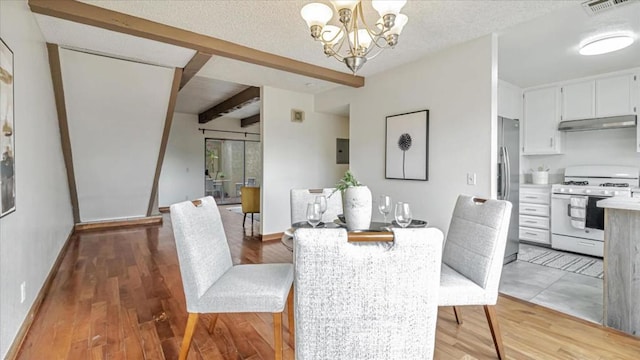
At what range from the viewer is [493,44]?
2848 millimetres

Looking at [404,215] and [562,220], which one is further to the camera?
[562,220]

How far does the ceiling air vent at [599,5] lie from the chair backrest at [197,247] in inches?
126

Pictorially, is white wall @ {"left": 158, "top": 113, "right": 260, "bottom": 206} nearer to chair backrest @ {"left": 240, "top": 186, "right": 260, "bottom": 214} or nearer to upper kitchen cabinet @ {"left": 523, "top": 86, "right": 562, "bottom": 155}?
chair backrest @ {"left": 240, "top": 186, "right": 260, "bottom": 214}

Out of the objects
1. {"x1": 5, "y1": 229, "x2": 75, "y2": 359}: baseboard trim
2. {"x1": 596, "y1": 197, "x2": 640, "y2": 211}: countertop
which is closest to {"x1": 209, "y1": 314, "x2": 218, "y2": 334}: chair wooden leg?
{"x1": 5, "y1": 229, "x2": 75, "y2": 359}: baseboard trim

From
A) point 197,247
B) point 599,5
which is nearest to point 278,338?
point 197,247

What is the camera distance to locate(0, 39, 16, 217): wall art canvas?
169 centimetres

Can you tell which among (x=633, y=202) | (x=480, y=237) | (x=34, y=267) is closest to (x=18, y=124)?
(x=34, y=267)

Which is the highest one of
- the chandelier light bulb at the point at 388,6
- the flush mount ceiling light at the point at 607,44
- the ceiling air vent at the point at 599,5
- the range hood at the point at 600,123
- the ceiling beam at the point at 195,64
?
the ceiling beam at the point at 195,64

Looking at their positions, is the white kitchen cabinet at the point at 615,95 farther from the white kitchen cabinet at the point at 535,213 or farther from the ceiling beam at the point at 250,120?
the ceiling beam at the point at 250,120

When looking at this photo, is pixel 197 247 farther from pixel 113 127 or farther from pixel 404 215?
pixel 113 127

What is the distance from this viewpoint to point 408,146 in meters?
3.65

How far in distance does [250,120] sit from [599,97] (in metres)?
7.82

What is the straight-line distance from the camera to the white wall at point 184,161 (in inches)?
330

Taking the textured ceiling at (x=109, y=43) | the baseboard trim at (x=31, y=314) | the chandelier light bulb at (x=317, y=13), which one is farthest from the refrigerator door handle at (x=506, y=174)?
the baseboard trim at (x=31, y=314)
